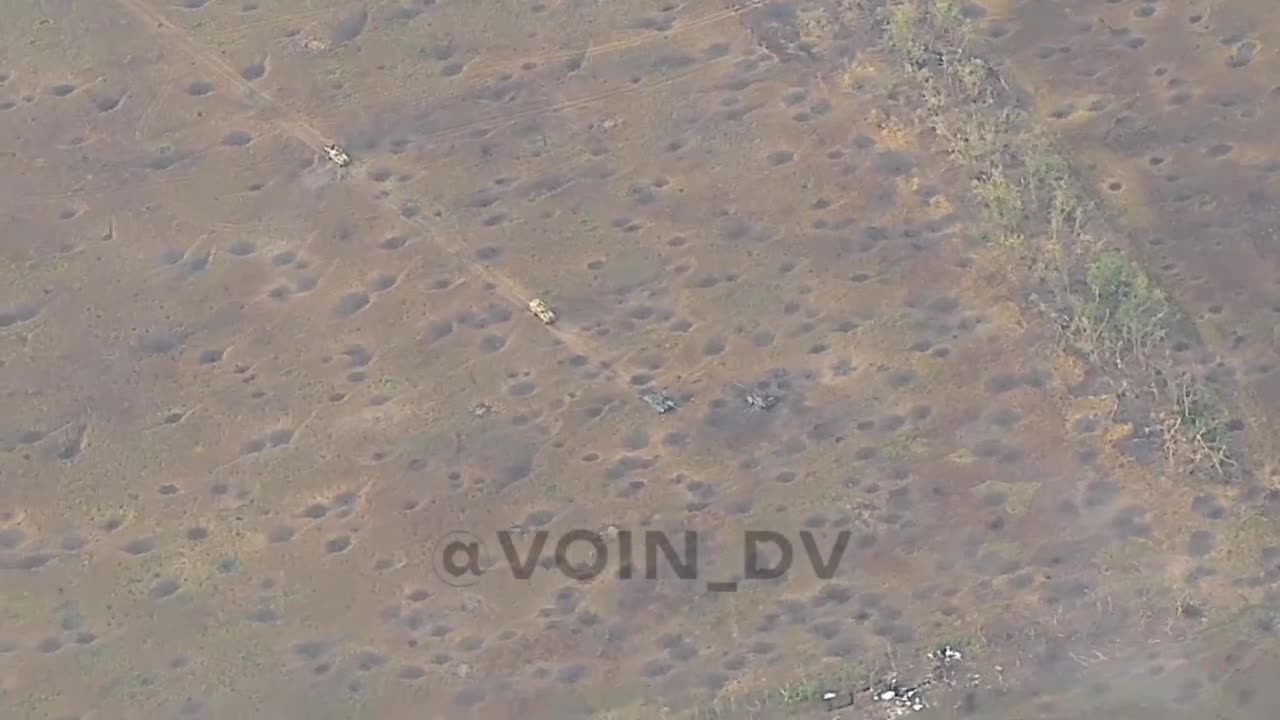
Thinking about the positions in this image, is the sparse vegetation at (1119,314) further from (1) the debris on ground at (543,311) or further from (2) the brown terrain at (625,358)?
(1) the debris on ground at (543,311)

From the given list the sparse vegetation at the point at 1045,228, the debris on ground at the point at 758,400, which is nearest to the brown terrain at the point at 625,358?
the sparse vegetation at the point at 1045,228

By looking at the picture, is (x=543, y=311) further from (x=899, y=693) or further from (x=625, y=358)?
(x=899, y=693)

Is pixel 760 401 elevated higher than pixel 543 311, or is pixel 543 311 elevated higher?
pixel 543 311

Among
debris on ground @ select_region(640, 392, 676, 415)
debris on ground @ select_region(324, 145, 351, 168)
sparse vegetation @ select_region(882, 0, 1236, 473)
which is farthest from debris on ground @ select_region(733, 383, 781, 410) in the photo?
debris on ground @ select_region(324, 145, 351, 168)

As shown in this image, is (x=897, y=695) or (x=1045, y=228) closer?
(x=897, y=695)

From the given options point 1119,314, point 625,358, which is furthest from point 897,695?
point 1119,314

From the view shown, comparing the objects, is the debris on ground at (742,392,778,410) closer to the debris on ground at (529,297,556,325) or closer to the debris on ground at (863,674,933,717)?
the debris on ground at (529,297,556,325)
